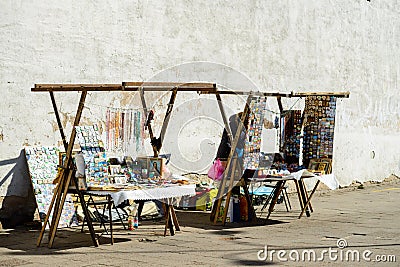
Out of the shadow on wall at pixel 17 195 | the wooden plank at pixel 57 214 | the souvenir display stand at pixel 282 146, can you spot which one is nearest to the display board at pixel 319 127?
the souvenir display stand at pixel 282 146

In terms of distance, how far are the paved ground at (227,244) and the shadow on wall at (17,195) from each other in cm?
29

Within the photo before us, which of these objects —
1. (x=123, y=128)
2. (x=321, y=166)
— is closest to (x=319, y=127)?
(x=321, y=166)

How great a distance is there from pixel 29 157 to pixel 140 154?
1334mm

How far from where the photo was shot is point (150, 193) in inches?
288

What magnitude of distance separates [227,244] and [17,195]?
273 cm

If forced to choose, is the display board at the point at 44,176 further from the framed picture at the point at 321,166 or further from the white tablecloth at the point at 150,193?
the framed picture at the point at 321,166

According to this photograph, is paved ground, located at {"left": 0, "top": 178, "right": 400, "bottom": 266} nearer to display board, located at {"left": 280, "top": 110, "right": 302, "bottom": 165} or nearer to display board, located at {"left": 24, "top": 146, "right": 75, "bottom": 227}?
display board, located at {"left": 24, "top": 146, "right": 75, "bottom": 227}

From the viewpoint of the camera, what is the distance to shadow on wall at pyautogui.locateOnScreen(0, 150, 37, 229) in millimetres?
8391

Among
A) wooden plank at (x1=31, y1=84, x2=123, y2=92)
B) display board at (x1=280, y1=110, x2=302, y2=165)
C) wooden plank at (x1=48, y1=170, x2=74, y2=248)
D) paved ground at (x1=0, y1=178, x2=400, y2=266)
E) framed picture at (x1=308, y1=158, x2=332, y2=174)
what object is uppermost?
wooden plank at (x1=31, y1=84, x2=123, y2=92)

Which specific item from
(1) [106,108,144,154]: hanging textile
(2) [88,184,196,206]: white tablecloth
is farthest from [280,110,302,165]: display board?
(1) [106,108,144,154]: hanging textile

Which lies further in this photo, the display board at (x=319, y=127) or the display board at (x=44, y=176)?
the display board at (x=319, y=127)

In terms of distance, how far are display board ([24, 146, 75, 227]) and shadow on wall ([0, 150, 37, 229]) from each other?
0.13 metres

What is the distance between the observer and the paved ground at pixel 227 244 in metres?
6.56

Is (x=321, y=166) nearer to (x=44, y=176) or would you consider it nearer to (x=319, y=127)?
(x=319, y=127)
